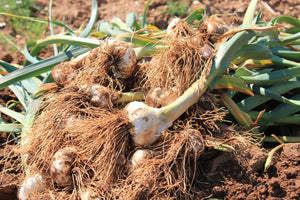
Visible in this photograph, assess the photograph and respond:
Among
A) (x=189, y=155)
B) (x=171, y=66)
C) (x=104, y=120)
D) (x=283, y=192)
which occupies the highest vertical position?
(x=171, y=66)

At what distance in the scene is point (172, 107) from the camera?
52.4 inches

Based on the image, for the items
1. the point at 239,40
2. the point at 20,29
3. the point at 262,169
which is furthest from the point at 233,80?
Answer: the point at 20,29

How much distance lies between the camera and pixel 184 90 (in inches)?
56.1

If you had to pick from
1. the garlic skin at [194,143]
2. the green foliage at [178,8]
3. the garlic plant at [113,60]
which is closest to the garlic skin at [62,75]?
the garlic plant at [113,60]

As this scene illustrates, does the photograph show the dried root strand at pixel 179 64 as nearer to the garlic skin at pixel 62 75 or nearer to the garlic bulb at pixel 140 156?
the garlic bulb at pixel 140 156

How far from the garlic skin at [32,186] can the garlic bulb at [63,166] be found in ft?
0.26

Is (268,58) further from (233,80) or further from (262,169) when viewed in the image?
(262,169)

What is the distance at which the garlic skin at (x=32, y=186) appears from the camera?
134cm

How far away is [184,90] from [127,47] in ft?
1.12

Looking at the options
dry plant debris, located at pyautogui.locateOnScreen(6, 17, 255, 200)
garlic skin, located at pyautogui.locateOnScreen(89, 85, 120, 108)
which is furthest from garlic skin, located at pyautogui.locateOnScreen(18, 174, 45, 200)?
garlic skin, located at pyautogui.locateOnScreen(89, 85, 120, 108)

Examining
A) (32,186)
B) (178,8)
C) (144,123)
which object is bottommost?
(32,186)

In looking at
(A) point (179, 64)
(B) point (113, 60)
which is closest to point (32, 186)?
(B) point (113, 60)

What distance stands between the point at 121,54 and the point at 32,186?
70 centimetres

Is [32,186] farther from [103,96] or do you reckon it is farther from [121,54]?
[121,54]
